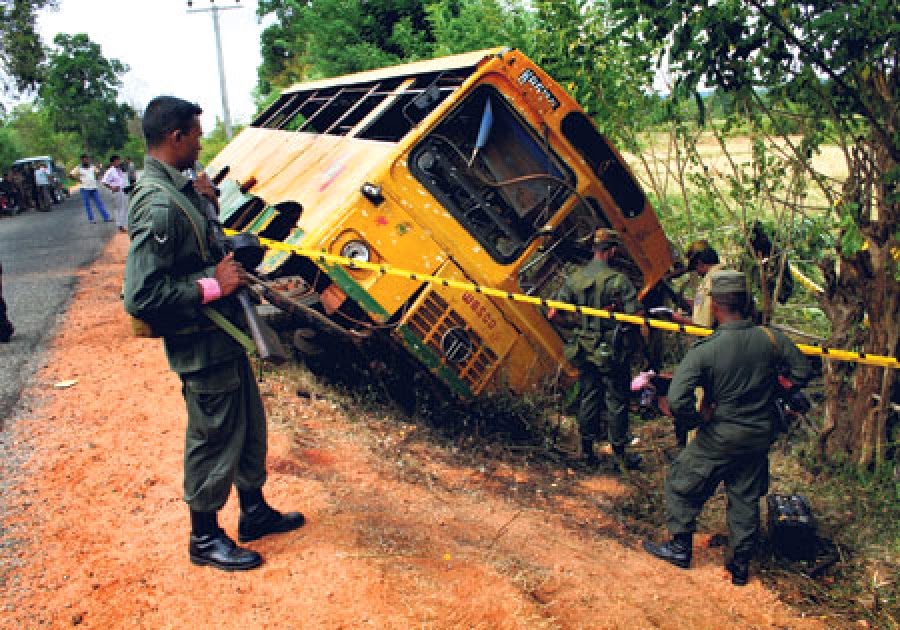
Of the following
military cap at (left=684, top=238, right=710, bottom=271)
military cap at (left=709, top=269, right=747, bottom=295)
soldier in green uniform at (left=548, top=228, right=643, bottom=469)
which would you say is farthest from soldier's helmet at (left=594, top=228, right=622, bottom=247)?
military cap at (left=709, top=269, right=747, bottom=295)

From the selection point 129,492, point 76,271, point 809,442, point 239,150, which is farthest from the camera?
point 76,271

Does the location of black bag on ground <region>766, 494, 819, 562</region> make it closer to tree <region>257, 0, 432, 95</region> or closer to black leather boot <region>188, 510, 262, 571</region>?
black leather boot <region>188, 510, 262, 571</region>

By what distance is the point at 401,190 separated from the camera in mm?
5129

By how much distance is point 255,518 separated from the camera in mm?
3559

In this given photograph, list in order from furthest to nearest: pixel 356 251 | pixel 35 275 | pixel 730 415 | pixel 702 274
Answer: pixel 35 275, pixel 702 274, pixel 356 251, pixel 730 415

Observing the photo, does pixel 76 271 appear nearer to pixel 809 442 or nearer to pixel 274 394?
pixel 274 394

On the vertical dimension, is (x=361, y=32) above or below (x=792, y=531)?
above

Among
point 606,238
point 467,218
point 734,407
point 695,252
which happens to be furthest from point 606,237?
point 734,407

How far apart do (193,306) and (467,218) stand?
2674 mm

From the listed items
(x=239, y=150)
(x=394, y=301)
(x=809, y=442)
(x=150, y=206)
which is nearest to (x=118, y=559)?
(x=150, y=206)

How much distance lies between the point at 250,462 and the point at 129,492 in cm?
98

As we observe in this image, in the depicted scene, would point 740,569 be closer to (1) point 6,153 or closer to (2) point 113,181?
(2) point 113,181

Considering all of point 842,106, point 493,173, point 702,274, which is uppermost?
point 842,106

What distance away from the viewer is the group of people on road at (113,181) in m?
13.4
